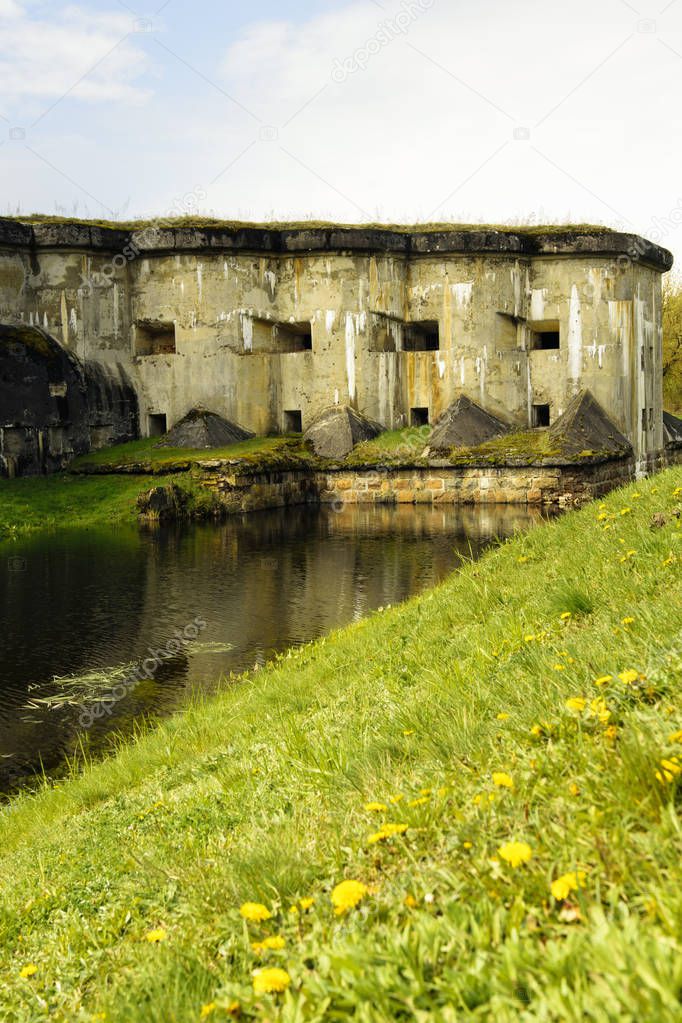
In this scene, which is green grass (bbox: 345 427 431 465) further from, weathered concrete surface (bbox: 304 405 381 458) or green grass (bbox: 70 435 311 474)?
green grass (bbox: 70 435 311 474)

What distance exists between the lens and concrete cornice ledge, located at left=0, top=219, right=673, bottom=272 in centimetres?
2628

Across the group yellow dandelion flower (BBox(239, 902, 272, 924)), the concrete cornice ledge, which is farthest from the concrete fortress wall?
yellow dandelion flower (BBox(239, 902, 272, 924))

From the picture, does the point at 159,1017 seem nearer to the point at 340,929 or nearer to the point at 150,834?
the point at 340,929

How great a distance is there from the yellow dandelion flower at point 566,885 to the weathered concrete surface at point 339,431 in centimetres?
2316

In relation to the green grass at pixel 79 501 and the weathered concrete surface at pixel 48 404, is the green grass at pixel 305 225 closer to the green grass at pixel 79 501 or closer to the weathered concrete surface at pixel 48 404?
the weathered concrete surface at pixel 48 404

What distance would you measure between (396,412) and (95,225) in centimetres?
1001

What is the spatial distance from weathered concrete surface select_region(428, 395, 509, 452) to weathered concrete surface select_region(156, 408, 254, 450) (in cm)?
544

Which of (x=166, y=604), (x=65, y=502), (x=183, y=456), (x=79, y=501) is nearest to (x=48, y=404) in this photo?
(x=183, y=456)

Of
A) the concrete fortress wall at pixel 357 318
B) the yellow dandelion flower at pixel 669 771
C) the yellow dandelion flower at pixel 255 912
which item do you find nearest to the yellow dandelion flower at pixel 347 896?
the yellow dandelion flower at pixel 255 912

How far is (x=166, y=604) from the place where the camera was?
11.6 metres

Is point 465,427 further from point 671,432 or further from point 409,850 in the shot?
point 409,850

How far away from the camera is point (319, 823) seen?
Answer: 307 centimetres

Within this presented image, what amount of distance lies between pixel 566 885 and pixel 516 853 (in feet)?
0.46

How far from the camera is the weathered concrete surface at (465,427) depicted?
25.1m
